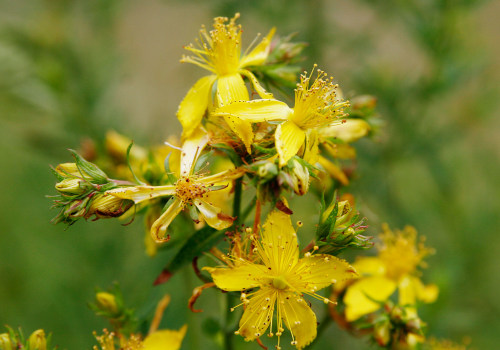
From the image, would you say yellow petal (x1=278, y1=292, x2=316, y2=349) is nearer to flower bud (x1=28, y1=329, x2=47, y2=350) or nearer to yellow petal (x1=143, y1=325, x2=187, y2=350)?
yellow petal (x1=143, y1=325, x2=187, y2=350)

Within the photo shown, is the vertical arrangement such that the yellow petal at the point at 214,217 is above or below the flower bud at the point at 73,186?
below

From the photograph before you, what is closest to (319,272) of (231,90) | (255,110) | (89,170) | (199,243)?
(199,243)

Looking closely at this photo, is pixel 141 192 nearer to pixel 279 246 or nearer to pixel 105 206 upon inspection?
pixel 105 206

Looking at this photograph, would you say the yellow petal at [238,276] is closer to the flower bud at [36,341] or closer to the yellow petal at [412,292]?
the flower bud at [36,341]

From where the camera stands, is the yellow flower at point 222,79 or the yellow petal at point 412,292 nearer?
the yellow flower at point 222,79

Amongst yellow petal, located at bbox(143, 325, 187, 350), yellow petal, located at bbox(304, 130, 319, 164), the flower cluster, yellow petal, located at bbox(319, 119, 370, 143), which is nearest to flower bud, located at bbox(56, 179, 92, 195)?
the flower cluster

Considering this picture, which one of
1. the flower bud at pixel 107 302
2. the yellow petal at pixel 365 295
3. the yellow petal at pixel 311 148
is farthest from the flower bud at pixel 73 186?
the yellow petal at pixel 365 295

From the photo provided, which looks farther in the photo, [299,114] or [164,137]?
[164,137]
